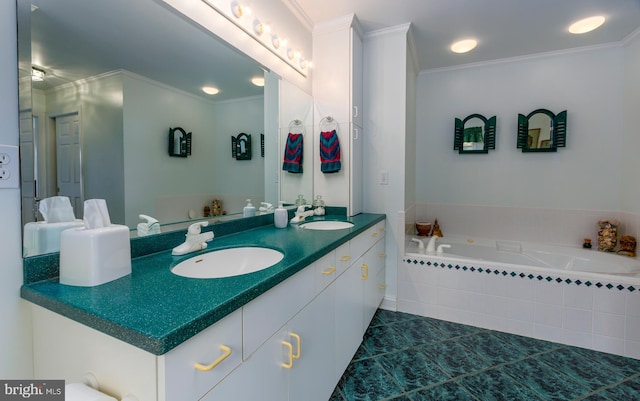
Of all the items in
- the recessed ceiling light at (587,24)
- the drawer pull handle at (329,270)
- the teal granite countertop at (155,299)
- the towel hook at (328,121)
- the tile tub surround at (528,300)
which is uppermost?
the recessed ceiling light at (587,24)

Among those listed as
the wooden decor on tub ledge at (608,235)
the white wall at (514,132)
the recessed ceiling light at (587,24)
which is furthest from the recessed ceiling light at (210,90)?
the wooden decor on tub ledge at (608,235)

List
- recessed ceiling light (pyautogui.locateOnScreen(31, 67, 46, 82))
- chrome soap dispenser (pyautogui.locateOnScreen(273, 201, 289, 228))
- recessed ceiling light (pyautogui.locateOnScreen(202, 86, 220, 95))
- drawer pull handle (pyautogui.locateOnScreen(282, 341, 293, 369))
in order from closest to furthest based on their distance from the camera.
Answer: recessed ceiling light (pyautogui.locateOnScreen(31, 67, 46, 82)) → drawer pull handle (pyautogui.locateOnScreen(282, 341, 293, 369)) → recessed ceiling light (pyautogui.locateOnScreen(202, 86, 220, 95)) → chrome soap dispenser (pyautogui.locateOnScreen(273, 201, 289, 228))

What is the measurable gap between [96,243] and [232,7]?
4.59ft

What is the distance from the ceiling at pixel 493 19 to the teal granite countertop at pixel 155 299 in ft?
6.70

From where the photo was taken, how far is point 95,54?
991 millimetres

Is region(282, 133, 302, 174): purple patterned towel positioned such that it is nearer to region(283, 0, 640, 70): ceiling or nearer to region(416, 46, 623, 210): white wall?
region(283, 0, 640, 70): ceiling

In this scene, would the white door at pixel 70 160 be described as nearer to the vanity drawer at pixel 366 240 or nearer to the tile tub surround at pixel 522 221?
the vanity drawer at pixel 366 240

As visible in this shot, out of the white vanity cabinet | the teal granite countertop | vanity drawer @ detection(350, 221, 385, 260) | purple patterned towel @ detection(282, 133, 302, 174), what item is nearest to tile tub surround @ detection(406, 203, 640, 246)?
vanity drawer @ detection(350, 221, 385, 260)

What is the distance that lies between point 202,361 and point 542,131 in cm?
351

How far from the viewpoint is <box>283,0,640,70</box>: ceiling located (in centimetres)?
207

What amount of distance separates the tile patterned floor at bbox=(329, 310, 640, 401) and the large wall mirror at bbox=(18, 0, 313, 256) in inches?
50.4

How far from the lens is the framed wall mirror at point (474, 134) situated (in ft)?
9.91

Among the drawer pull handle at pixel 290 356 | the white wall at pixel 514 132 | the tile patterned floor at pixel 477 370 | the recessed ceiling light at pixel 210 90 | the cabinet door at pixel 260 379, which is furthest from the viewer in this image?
the white wall at pixel 514 132

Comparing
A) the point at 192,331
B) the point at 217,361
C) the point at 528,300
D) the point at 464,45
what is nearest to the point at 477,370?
the point at 528,300
